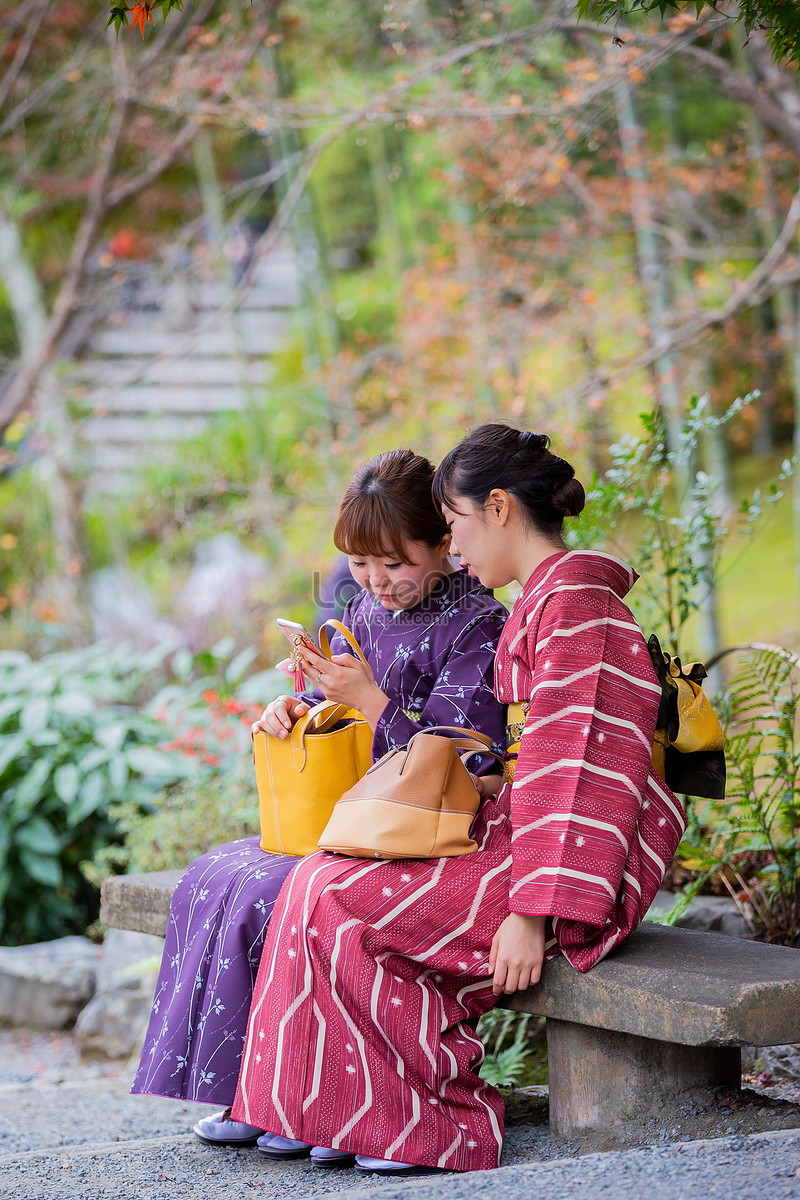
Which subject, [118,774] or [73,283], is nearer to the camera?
[118,774]

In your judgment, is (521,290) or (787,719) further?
(521,290)

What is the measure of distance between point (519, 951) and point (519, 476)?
0.89 metres

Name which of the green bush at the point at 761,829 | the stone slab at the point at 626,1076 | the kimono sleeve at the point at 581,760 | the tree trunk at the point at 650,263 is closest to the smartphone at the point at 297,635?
the kimono sleeve at the point at 581,760

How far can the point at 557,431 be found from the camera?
5480 millimetres

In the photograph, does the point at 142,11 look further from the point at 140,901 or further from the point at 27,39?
the point at 27,39

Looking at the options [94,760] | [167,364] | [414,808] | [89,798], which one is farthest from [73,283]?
[414,808]

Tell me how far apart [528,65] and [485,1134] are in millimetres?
4269

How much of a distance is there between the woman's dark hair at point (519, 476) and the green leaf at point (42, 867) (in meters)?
2.88

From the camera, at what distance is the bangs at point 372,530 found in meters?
2.39

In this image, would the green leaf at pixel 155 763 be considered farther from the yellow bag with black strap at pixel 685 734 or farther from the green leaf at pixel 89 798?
the yellow bag with black strap at pixel 685 734

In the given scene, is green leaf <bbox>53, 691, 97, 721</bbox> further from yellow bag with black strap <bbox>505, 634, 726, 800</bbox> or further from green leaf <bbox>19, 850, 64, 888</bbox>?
yellow bag with black strap <bbox>505, 634, 726, 800</bbox>

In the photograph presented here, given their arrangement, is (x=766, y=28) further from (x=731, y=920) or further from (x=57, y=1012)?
(x=57, y=1012)

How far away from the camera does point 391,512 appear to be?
2.38 m

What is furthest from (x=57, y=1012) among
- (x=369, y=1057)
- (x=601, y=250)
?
(x=601, y=250)
